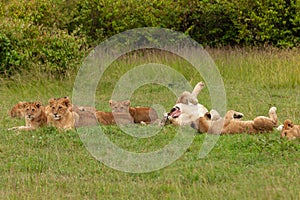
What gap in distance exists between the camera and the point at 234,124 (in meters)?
10.1

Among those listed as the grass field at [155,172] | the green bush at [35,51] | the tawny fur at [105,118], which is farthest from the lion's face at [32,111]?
the green bush at [35,51]

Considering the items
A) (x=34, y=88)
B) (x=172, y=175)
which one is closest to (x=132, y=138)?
(x=172, y=175)

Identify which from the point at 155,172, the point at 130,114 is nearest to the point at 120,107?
the point at 130,114

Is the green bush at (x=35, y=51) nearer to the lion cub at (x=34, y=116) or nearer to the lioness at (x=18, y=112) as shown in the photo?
the lioness at (x=18, y=112)

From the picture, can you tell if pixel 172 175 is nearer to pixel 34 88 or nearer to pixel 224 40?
pixel 34 88

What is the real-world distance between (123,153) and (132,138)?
89 cm

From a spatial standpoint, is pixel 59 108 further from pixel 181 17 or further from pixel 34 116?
pixel 181 17

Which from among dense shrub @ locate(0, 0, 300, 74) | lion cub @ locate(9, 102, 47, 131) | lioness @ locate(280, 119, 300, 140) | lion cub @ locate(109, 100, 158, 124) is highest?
lioness @ locate(280, 119, 300, 140)

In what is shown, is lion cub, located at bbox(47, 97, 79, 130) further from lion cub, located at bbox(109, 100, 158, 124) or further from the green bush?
the green bush

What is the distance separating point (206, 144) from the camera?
30.3 feet

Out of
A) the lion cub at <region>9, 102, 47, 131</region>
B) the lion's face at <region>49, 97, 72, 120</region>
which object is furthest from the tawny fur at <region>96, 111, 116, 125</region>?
the lion cub at <region>9, 102, 47, 131</region>

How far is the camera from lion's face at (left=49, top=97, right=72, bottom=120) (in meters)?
10.6

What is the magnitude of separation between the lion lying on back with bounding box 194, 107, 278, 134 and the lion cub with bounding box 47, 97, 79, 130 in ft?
6.45

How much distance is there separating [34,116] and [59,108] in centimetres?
44
